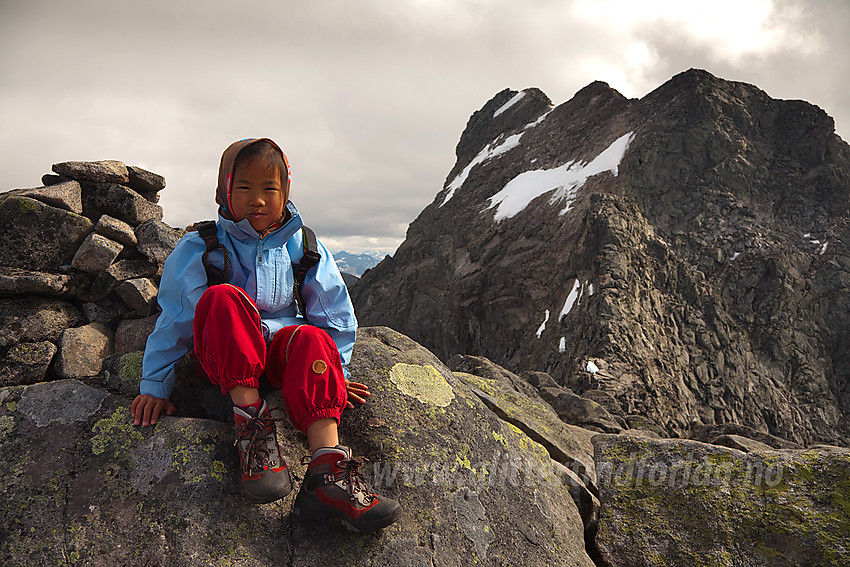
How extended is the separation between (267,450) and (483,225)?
53.1m

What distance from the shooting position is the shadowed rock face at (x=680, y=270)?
2995 cm

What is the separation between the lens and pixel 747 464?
5.97 m

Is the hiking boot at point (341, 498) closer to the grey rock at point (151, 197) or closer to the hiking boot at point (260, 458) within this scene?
the hiking boot at point (260, 458)

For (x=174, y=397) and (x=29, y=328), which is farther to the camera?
(x=29, y=328)

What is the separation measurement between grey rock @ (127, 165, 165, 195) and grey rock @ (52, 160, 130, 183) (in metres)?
0.16

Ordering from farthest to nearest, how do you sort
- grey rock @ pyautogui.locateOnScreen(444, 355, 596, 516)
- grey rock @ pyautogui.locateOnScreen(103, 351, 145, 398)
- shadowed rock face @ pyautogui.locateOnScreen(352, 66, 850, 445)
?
shadowed rock face @ pyautogui.locateOnScreen(352, 66, 850, 445), grey rock @ pyautogui.locateOnScreen(444, 355, 596, 516), grey rock @ pyautogui.locateOnScreen(103, 351, 145, 398)

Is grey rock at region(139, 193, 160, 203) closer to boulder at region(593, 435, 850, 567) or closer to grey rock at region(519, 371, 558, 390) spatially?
boulder at region(593, 435, 850, 567)

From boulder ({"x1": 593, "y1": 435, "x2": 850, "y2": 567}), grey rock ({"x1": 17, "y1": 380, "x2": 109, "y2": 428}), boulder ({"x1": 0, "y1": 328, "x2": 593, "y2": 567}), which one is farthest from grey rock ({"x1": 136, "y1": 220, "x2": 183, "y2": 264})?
boulder ({"x1": 593, "y1": 435, "x2": 850, "y2": 567})

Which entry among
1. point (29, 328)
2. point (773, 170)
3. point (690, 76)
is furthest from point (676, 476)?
point (690, 76)

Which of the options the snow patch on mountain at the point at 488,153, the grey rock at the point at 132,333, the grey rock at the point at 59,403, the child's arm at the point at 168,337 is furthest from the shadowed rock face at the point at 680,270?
the grey rock at the point at 59,403

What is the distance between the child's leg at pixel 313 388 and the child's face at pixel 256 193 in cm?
130

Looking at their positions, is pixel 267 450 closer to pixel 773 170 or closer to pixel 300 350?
pixel 300 350

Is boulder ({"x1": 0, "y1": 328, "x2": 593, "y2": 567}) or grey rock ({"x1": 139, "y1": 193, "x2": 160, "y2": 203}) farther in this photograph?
grey rock ({"x1": 139, "y1": 193, "x2": 160, "y2": 203})

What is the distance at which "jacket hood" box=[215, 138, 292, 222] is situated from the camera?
449 centimetres
